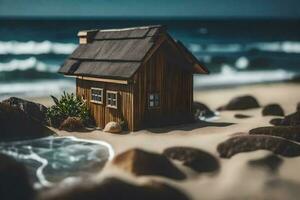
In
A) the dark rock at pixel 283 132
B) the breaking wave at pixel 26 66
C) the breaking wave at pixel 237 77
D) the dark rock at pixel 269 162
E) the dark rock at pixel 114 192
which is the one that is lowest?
the dark rock at pixel 114 192

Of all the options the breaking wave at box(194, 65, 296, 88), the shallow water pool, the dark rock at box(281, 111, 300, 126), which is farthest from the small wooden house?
the breaking wave at box(194, 65, 296, 88)

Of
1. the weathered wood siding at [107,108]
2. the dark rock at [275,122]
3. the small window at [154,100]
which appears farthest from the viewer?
the dark rock at [275,122]

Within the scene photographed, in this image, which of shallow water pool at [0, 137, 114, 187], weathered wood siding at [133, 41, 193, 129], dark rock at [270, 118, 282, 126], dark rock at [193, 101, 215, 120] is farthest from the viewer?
dark rock at [193, 101, 215, 120]

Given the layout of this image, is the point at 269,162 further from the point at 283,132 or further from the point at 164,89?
the point at 164,89

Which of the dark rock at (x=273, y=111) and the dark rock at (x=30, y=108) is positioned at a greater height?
the dark rock at (x=30, y=108)

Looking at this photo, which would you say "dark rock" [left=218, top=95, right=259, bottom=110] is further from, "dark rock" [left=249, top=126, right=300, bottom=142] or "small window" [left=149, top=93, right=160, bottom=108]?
"dark rock" [left=249, top=126, right=300, bottom=142]

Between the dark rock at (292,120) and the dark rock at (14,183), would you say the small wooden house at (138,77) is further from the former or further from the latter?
the dark rock at (14,183)

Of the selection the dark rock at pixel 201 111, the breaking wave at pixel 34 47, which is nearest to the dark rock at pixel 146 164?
the dark rock at pixel 201 111
